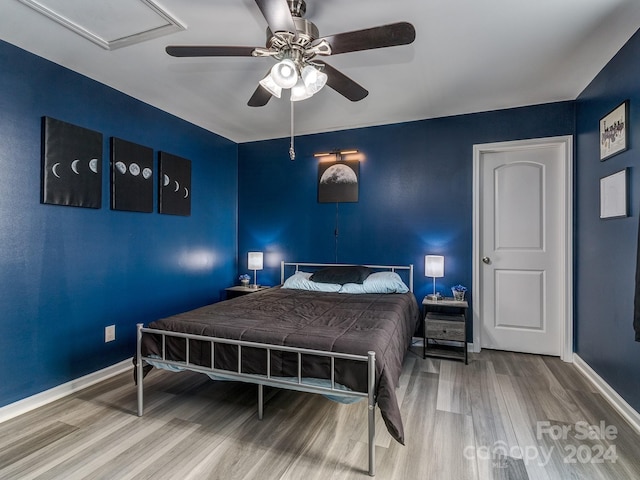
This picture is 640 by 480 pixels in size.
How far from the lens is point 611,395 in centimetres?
233

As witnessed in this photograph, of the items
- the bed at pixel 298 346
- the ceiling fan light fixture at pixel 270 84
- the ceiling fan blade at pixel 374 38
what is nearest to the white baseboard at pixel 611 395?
the bed at pixel 298 346

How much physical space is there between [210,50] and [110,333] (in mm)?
2493

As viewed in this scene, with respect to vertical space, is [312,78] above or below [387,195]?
above

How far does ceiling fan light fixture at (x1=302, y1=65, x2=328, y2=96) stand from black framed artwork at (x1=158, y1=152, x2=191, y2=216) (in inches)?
82.4

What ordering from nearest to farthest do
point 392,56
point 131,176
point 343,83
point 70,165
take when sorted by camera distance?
1. point 343,83
2. point 392,56
3. point 70,165
4. point 131,176

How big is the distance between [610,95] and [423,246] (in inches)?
77.4

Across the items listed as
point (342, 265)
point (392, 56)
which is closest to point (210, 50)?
point (392, 56)

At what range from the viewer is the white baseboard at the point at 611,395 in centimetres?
204

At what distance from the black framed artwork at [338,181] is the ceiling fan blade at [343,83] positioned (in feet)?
5.53

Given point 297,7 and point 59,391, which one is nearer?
point 297,7

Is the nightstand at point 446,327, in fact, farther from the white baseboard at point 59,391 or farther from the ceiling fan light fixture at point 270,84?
the white baseboard at point 59,391

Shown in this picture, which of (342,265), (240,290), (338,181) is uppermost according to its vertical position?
(338,181)

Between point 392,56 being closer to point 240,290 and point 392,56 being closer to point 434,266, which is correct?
point 434,266

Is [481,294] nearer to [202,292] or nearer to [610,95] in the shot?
[610,95]
